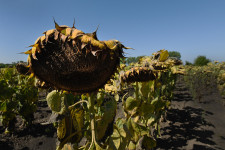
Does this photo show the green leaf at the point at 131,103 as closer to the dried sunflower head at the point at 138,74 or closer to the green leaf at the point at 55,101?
the dried sunflower head at the point at 138,74

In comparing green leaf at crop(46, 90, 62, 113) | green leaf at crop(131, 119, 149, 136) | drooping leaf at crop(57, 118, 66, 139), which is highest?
green leaf at crop(46, 90, 62, 113)

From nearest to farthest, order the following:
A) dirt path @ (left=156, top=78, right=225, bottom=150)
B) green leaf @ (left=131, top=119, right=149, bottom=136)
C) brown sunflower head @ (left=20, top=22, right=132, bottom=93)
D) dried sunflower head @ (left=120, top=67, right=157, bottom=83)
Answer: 1. brown sunflower head @ (left=20, top=22, right=132, bottom=93)
2. dried sunflower head @ (left=120, top=67, right=157, bottom=83)
3. green leaf @ (left=131, top=119, right=149, bottom=136)
4. dirt path @ (left=156, top=78, right=225, bottom=150)

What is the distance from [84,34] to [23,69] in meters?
2.72

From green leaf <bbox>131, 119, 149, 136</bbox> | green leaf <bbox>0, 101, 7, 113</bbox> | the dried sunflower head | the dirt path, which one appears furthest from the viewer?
green leaf <bbox>0, 101, 7, 113</bbox>

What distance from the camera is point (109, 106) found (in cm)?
118

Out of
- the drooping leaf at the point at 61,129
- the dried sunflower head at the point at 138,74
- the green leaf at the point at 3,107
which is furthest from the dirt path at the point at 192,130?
the green leaf at the point at 3,107

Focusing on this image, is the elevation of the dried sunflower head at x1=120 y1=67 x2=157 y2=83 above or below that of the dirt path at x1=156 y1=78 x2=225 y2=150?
above

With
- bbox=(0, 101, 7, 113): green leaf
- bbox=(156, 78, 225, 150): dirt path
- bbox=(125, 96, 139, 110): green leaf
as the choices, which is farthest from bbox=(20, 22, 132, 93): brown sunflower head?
bbox=(0, 101, 7, 113): green leaf

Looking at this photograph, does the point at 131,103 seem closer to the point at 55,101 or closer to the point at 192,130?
the point at 55,101

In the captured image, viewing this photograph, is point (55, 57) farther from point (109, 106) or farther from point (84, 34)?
point (109, 106)

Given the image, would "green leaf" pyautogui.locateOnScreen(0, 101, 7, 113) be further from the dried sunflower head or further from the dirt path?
the dirt path

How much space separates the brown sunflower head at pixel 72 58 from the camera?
651 mm

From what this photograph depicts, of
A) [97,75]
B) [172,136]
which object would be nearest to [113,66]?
[97,75]

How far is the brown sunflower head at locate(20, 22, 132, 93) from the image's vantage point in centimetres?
65
